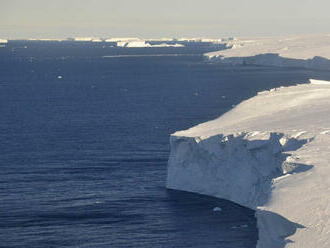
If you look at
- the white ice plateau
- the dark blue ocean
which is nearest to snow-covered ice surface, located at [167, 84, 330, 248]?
the white ice plateau

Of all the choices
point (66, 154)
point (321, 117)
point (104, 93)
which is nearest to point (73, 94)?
point (104, 93)

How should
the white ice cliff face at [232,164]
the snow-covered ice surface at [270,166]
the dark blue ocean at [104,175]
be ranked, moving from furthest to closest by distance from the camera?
the white ice cliff face at [232,164], the dark blue ocean at [104,175], the snow-covered ice surface at [270,166]

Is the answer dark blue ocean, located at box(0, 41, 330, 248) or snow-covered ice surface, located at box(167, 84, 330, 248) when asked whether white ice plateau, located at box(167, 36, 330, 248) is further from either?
dark blue ocean, located at box(0, 41, 330, 248)

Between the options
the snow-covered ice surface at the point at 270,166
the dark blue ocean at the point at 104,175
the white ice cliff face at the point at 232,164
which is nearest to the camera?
the snow-covered ice surface at the point at 270,166

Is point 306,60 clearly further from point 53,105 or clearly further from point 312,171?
point 312,171

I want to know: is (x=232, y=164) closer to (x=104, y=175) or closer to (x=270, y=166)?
(x=270, y=166)

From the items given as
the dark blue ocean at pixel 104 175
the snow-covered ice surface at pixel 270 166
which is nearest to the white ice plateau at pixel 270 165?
the snow-covered ice surface at pixel 270 166

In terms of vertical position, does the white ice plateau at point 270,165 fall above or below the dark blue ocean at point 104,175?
above

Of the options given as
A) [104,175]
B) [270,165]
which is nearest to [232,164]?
[270,165]

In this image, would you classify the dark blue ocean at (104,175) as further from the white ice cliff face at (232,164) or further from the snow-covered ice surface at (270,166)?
the snow-covered ice surface at (270,166)
